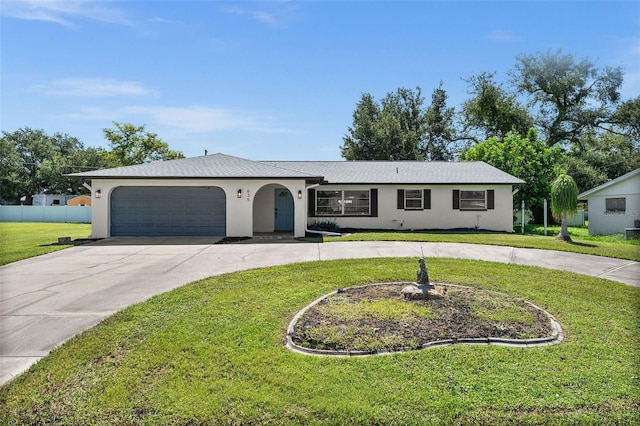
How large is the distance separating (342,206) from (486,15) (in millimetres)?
11771

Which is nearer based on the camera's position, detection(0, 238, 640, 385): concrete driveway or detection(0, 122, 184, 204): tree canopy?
detection(0, 238, 640, 385): concrete driveway

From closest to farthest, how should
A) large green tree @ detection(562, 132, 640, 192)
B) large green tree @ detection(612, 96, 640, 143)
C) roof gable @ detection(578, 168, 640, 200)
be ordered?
1. roof gable @ detection(578, 168, 640, 200)
2. large green tree @ detection(562, 132, 640, 192)
3. large green tree @ detection(612, 96, 640, 143)

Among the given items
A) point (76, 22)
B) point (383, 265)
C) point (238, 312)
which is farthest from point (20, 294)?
point (383, 265)

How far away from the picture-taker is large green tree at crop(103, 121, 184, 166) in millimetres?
36375

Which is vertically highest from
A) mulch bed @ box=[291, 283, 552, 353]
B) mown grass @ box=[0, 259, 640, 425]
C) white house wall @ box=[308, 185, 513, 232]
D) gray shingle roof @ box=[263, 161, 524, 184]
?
gray shingle roof @ box=[263, 161, 524, 184]

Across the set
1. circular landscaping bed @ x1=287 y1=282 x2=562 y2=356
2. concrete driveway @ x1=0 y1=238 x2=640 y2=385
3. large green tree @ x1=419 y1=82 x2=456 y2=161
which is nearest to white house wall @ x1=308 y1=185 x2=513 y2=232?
concrete driveway @ x1=0 y1=238 x2=640 y2=385

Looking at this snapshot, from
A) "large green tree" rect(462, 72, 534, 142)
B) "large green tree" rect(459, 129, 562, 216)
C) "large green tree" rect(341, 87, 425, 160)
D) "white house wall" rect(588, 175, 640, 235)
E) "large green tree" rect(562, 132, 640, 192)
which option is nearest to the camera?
"white house wall" rect(588, 175, 640, 235)

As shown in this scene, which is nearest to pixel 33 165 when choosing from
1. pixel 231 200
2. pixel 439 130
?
pixel 231 200

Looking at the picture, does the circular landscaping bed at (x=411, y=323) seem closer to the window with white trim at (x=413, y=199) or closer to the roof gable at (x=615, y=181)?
the window with white trim at (x=413, y=199)

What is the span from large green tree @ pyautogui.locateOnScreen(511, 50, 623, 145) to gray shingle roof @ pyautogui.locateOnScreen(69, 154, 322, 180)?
91.7 ft

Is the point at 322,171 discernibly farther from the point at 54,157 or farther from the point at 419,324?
the point at 54,157

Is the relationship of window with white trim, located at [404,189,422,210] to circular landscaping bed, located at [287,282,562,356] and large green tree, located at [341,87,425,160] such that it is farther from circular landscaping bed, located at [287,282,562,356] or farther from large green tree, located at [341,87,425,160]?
large green tree, located at [341,87,425,160]

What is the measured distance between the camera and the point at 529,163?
2164 cm

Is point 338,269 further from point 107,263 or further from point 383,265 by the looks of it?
point 107,263
